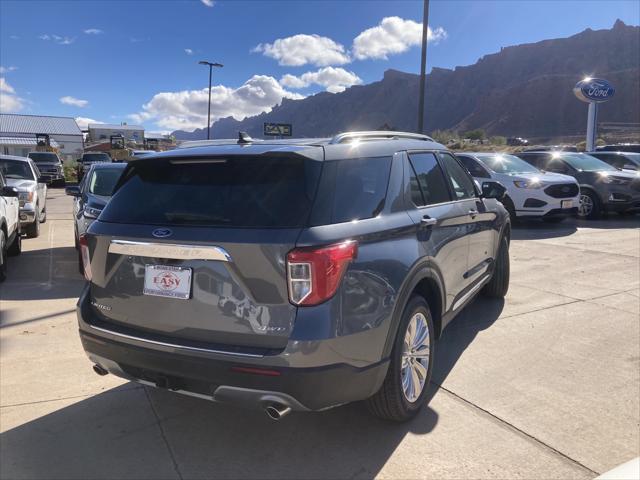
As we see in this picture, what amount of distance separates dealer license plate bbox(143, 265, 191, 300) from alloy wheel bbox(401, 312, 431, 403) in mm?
1312

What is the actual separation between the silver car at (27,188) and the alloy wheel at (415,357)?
9.19 meters

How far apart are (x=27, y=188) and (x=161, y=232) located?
9.19 meters

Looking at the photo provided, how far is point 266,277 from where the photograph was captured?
2492mm

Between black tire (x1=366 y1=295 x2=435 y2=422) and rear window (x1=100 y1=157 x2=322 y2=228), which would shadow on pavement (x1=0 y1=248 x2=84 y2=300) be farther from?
black tire (x1=366 y1=295 x2=435 y2=422)

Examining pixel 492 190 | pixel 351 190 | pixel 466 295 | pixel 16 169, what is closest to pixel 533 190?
pixel 492 190

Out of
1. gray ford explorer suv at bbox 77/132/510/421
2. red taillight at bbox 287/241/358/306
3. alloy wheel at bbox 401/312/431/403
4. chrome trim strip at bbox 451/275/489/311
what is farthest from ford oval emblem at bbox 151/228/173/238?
chrome trim strip at bbox 451/275/489/311

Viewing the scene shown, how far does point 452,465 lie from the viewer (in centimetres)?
285

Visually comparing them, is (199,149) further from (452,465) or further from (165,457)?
(452,465)

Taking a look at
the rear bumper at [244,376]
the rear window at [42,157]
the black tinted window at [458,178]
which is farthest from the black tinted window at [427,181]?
the rear window at [42,157]

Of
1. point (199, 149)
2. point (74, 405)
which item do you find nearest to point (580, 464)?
point (199, 149)

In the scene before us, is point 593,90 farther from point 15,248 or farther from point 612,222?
point 15,248

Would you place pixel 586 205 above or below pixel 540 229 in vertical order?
above

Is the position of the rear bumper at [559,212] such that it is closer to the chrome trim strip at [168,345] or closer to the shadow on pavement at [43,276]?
the shadow on pavement at [43,276]

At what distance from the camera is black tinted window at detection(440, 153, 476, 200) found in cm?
442
